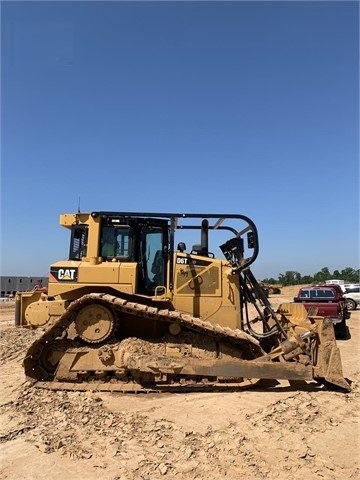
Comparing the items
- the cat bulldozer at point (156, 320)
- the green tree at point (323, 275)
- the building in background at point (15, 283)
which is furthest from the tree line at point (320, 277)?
the cat bulldozer at point (156, 320)

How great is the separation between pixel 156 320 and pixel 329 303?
10.6m

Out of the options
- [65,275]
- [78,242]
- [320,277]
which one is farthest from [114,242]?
[320,277]

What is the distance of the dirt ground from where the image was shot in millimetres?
4598

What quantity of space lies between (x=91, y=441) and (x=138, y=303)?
2953 mm

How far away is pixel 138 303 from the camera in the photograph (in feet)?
26.0

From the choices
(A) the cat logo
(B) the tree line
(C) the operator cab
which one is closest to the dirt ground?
(A) the cat logo

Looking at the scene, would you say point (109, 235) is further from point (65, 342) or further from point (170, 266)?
point (65, 342)

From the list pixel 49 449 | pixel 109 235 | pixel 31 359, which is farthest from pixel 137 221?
pixel 49 449

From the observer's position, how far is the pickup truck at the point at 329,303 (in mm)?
16125

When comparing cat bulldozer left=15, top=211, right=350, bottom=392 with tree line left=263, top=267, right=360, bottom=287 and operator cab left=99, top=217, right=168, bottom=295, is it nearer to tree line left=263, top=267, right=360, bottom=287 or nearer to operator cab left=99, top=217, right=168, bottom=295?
operator cab left=99, top=217, right=168, bottom=295

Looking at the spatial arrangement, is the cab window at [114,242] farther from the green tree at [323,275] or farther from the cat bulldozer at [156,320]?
the green tree at [323,275]

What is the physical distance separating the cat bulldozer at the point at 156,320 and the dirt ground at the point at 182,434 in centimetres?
40

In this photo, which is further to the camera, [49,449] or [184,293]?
[184,293]

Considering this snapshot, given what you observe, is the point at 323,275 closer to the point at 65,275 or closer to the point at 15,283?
the point at 15,283
